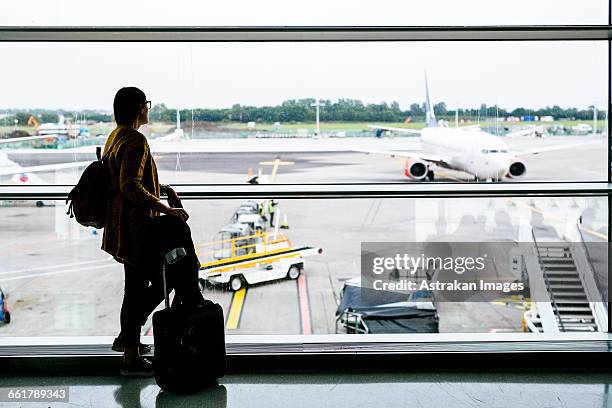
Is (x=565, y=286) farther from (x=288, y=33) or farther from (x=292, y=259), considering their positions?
(x=288, y=33)

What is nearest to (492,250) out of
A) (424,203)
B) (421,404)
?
(424,203)

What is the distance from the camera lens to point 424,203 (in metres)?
3.83

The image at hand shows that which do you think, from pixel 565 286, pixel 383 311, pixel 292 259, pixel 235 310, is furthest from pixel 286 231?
pixel 565 286

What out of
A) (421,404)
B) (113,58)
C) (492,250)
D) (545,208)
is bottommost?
(421,404)

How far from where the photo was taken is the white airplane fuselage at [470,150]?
12.2ft

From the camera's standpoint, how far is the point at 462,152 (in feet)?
14.2

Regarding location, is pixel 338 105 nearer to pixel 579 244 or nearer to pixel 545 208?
pixel 545 208

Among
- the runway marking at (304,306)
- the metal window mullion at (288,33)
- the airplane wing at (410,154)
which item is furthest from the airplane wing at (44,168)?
the airplane wing at (410,154)

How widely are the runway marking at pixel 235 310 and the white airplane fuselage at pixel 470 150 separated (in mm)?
1342

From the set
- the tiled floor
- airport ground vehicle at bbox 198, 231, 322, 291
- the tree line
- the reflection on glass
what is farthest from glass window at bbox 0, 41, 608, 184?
the tiled floor

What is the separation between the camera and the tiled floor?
2.88 m

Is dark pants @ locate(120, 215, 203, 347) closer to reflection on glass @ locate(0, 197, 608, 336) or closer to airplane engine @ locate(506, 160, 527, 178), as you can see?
reflection on glass @ locate(0, 197, 608, 336)

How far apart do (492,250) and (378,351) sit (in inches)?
50.8
